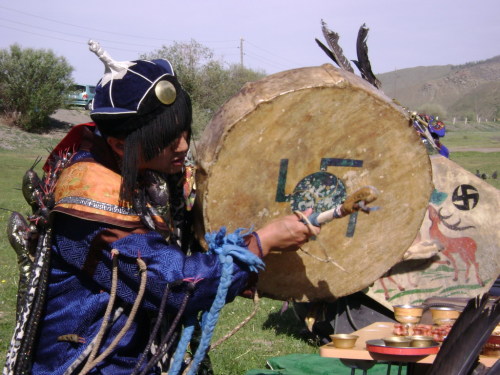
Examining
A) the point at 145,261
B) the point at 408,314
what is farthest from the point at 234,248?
the point at 408,314

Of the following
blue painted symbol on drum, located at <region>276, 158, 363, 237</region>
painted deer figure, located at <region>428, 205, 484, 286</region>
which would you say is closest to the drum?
painted deer figure, located at <region>428, 205, 484, 286</region>

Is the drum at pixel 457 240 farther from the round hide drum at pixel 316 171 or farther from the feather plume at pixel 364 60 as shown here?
the round hide drum at pixel 316 171

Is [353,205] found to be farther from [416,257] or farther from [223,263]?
[416,257]

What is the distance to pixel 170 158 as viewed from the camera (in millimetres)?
2135

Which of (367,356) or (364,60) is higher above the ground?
(364,60)

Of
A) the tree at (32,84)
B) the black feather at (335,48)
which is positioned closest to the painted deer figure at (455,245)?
the black feather at (335,48)

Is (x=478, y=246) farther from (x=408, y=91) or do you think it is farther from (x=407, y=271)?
(x=408, y=91)

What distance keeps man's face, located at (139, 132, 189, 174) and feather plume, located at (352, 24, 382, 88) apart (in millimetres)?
2179

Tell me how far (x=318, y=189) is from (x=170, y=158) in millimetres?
686

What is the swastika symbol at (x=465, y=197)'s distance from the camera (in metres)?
4.99

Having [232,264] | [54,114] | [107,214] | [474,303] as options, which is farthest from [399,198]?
[54,114]

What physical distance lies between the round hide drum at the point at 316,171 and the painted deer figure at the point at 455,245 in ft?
7.45

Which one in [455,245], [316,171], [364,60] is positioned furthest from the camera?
Result: [455,245]

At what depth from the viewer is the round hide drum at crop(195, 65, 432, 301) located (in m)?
2.45
